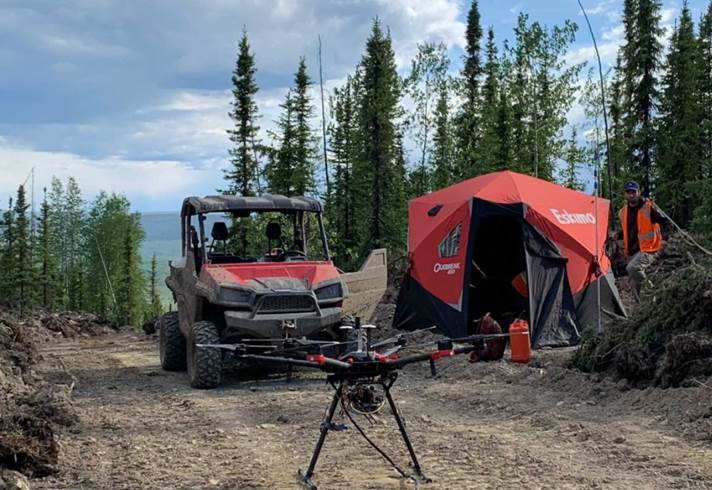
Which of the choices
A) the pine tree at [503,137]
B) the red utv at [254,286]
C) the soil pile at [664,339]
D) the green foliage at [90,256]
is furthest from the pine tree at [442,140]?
the soil pile at [664,339]

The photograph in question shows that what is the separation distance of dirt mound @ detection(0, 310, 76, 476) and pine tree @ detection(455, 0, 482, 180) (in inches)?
1392

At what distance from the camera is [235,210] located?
36.8ft

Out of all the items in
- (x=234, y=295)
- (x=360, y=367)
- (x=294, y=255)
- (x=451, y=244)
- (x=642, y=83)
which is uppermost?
(x=642, y=83)

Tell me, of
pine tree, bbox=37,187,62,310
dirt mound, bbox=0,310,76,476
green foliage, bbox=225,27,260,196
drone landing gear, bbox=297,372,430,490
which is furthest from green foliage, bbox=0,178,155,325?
drone landing gear, bbox=297,372,430,490

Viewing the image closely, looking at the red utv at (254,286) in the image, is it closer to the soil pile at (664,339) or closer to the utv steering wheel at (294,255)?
the utv steering wheel at (294,255)

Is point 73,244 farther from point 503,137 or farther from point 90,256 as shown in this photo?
point 503,137

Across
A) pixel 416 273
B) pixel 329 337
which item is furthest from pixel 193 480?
pixel 416 273

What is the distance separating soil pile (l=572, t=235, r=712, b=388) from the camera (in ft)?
27.0

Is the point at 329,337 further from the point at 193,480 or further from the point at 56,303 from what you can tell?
the point at 56,303

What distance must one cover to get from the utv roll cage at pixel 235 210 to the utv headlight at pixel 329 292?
876mm

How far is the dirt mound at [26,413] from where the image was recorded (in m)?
5.93

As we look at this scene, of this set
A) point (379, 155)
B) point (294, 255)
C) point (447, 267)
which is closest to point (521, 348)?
point (447, 267)

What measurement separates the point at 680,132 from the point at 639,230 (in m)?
27.8

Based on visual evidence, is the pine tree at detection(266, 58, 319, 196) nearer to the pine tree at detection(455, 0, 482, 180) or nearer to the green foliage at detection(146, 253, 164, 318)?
the pine tree at detection(455, 0, 482, 180)
